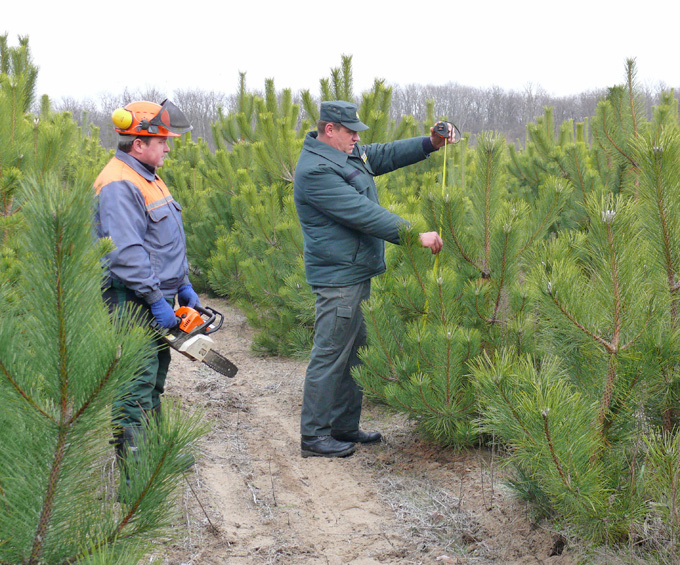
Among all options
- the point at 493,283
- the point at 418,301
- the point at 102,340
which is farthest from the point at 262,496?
the point at 102,340

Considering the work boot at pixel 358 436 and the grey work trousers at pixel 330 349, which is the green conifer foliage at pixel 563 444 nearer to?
the grey work trousers at pixel 330 349

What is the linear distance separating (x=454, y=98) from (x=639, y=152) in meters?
55.9

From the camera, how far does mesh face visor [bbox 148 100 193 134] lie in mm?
3184

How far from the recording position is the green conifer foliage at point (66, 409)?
1.24 metres

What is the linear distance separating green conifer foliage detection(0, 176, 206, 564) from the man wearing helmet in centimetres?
150

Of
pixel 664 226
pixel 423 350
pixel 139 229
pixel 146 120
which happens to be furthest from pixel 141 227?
pixel 664 226

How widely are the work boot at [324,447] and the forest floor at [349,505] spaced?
5 cm

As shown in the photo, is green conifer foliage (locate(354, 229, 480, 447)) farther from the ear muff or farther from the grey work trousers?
the ear muff

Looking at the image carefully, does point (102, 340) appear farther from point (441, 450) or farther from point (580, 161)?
point (580, 161)

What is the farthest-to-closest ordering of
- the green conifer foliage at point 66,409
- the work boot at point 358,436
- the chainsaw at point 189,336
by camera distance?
the work boot at point 358,436 < the chainsaw at point 189,336 < the green conifer foliage at point 66,409

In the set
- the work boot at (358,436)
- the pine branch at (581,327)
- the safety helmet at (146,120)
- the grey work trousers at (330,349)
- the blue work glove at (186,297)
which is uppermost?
the safety helmet at (146,120)

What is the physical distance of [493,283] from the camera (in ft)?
11.2

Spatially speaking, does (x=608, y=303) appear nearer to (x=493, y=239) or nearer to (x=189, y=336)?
(x=493, y=239)

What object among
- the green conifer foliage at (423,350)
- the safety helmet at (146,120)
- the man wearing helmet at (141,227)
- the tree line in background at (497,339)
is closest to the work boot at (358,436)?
the tree line in background at (497,339)
